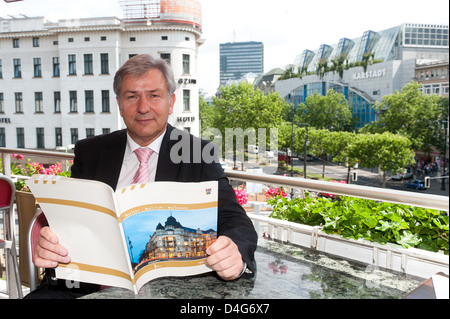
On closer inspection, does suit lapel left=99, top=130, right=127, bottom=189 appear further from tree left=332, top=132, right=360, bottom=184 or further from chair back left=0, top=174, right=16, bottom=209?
tree left=332, top=132, right=360, bottom=184

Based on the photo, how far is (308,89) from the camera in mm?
8203

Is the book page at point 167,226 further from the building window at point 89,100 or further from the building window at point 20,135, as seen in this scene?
the building window at point 20,135

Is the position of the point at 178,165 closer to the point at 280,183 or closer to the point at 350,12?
the point at 280,183

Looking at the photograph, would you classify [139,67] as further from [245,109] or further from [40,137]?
[245,109]

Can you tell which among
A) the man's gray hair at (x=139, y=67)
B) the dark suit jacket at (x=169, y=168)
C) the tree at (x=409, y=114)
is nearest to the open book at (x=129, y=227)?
the dark suit jacket at (x=169, y=168)

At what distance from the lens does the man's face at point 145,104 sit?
39.6 inches

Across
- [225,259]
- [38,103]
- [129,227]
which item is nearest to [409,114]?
[38,103]

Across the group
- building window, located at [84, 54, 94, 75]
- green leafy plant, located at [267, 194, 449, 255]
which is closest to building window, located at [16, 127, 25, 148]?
building window, located at [84, 54, 94, 75]

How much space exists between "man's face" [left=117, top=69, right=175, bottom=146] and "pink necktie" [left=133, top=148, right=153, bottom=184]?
0.11 ft

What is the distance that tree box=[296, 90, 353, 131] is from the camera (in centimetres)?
877

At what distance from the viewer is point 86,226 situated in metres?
0.65

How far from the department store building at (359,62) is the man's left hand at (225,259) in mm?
6762
